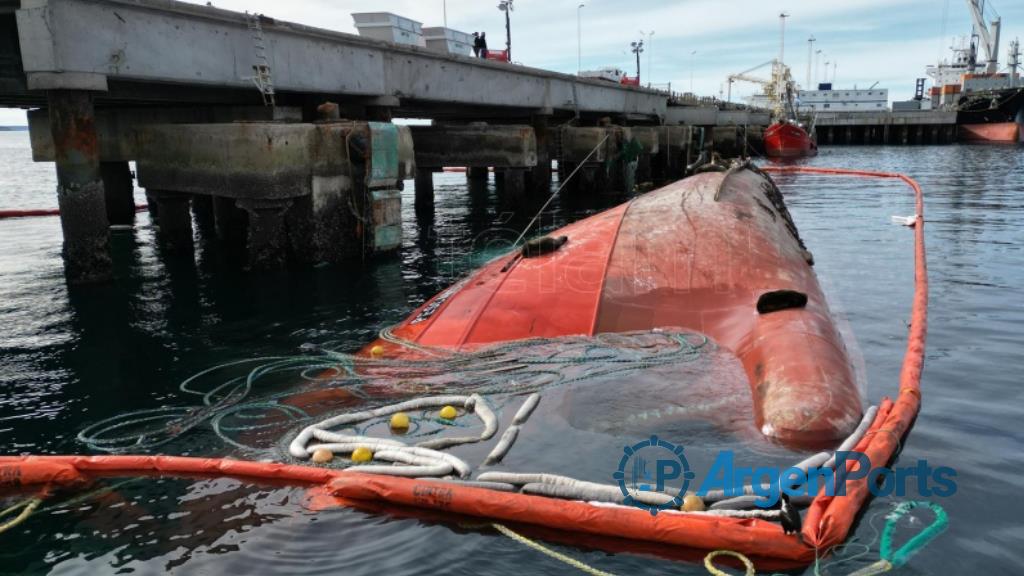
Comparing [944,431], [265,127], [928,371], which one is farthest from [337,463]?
[265,127]

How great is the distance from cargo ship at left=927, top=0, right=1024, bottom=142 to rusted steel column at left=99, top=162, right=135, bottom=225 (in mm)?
81362

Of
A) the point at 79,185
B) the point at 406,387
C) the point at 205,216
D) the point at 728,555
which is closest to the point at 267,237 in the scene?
the point at 79,185

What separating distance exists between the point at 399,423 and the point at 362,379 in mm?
1484

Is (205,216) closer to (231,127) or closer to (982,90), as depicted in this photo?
(231,127)

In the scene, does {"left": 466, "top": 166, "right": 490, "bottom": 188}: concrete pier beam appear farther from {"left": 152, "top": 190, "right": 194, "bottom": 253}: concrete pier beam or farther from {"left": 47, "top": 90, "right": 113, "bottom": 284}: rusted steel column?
{"left": 47, "top": 90, "right": 113, "bottom": 284}: rusted steel column

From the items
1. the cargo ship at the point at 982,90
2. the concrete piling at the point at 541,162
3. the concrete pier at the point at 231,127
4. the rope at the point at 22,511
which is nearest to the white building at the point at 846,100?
the cargo ship at the point at 982,90

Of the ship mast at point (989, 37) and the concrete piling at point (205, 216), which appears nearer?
the concrete piling at point (205, 216)

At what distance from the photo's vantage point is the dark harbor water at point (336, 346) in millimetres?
4648

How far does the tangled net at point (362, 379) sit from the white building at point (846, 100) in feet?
357

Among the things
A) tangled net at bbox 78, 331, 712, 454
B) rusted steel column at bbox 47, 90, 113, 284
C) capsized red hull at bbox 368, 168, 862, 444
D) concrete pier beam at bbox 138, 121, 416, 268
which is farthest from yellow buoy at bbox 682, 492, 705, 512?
rusted steel column at bbox 47, 90, 113, 284

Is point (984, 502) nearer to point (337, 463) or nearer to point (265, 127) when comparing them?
point (337, 463)

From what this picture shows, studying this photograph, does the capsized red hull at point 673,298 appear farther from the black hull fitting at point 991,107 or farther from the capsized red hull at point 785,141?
the black hull fitting at point 991,107

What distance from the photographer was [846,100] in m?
108

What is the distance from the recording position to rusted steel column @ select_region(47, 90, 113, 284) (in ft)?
40.9
